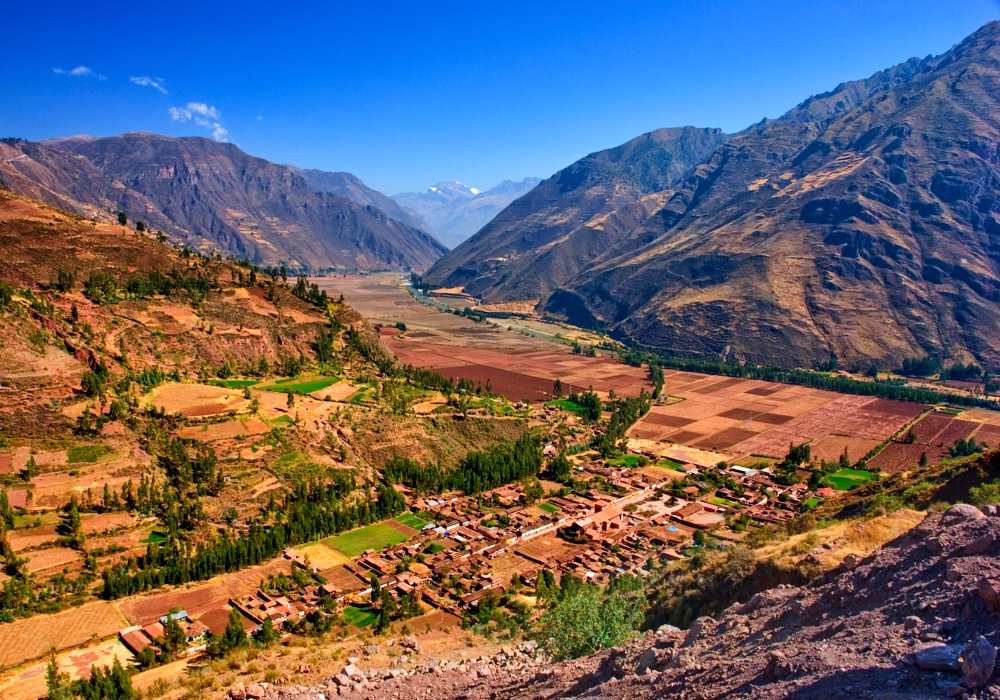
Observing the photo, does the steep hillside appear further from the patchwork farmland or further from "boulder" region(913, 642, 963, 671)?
"boulder" region(913, 642, 963, 671)

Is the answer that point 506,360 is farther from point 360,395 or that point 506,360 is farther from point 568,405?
point 360,395

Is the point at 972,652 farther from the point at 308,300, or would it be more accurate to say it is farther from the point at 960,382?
the point at 960,382

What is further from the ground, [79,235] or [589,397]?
[79,235]

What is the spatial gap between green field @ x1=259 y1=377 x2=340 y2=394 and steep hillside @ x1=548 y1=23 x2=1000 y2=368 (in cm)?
9054

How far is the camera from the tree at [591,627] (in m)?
22.2

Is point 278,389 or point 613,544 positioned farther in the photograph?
point 278,389

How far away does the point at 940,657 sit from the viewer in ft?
29.9

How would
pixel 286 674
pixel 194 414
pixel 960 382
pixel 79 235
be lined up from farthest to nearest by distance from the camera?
pixel 960 382 → pixel 79 235 → pixel 194 414 → pixel 286 674

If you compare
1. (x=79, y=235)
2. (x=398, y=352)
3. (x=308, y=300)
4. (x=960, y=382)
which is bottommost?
(x=960, y=382)

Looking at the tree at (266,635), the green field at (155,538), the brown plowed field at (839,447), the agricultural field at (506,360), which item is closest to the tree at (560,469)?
the agricultural field at (506,360)

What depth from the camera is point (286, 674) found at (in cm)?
2834

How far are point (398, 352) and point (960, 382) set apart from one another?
10182 centimetres

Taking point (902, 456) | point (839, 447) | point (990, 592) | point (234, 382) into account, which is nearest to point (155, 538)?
point (234, 382)

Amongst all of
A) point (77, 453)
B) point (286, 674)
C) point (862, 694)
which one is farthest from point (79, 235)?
point (862, 694)
